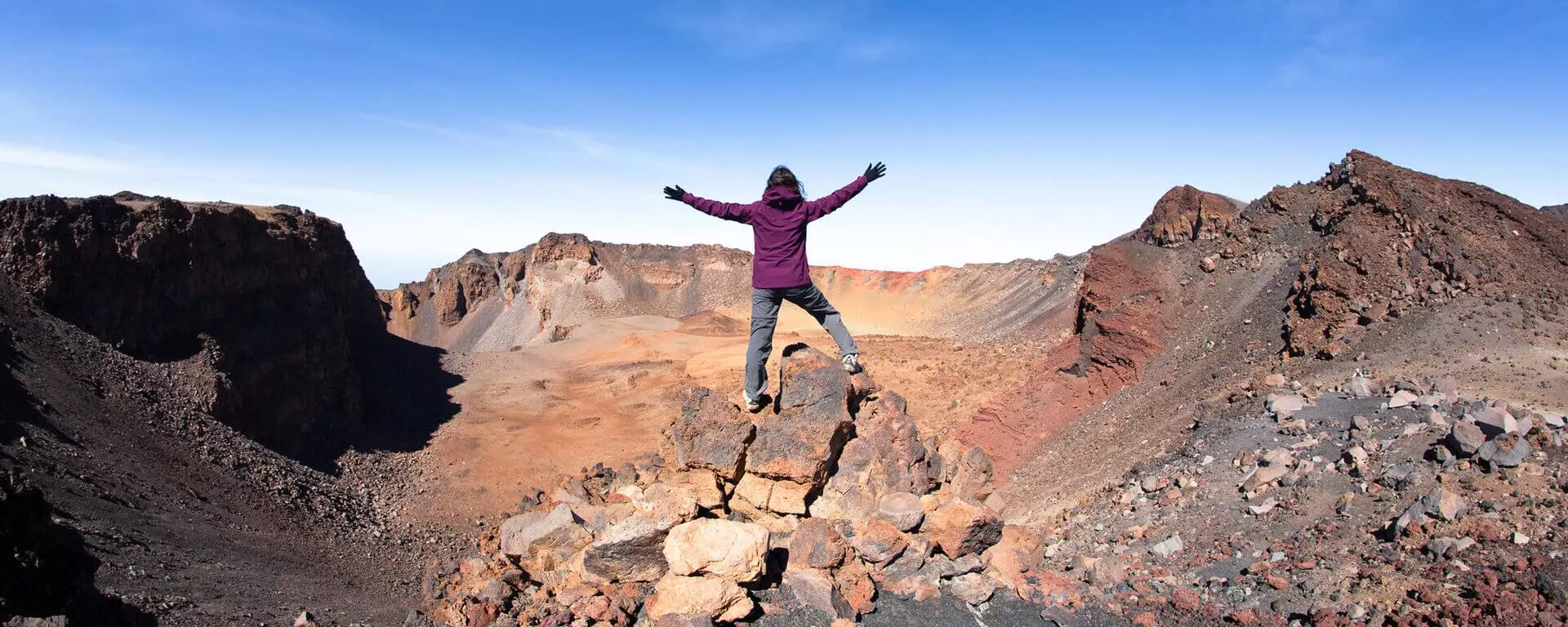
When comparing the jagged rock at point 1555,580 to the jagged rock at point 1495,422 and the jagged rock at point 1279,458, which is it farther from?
the jagged rock at point 1279,458

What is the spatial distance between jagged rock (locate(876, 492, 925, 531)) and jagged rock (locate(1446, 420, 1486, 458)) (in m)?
5.15

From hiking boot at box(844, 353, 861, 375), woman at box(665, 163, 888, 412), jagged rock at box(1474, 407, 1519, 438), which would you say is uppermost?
woman at box(665, 163, 888, 412)

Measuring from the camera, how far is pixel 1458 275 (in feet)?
37.9

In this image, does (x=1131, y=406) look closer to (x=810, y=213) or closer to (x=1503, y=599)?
(x=1503, y=599)

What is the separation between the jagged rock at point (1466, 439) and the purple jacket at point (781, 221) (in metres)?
6.28

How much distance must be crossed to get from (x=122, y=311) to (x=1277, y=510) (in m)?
22.5

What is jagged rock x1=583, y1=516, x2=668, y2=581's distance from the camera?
23.1 ft

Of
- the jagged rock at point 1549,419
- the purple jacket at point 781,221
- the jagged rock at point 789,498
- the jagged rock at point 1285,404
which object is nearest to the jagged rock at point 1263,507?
the jagged rock at point 1285,404

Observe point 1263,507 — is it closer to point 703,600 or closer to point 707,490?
point 707,490

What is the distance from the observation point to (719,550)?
6.62 metres

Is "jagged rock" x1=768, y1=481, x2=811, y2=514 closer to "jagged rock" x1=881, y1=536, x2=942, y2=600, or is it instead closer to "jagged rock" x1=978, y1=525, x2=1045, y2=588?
"jagged rock" x1=881, y1=536, x2=942, y2=600

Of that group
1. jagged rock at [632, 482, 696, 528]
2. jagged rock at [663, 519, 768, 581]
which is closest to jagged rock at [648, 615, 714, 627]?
jagged rock at [663, 519, 768, 581]

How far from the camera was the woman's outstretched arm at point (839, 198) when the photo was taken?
23.4ft

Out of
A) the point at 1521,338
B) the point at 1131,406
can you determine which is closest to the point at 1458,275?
the point at 1521,338
